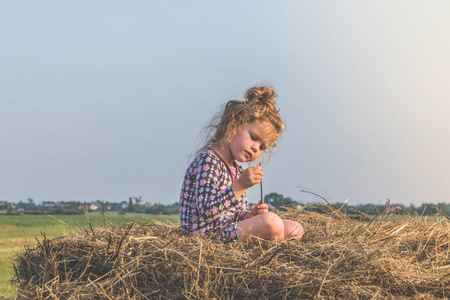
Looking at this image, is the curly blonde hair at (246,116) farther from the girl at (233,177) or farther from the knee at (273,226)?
the knee at (273,226)

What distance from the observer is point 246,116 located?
11.2 feet

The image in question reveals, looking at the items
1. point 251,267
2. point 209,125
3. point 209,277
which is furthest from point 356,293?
point 209,125

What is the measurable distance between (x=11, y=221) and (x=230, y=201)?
1037cm

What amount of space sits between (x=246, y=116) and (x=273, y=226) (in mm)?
962

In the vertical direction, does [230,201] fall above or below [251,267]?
above

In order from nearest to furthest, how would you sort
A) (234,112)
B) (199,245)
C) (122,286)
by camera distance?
1. (122,286)
2. (199,245)
3. (234,112)

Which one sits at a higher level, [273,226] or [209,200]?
[209,200]

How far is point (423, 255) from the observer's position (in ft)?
9.32

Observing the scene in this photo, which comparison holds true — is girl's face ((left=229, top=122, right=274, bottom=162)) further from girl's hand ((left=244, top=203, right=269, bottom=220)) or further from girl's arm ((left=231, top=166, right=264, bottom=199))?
girl's hand ((left=244, top=203, right=269, bottom=220))

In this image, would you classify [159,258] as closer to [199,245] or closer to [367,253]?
[199,245]

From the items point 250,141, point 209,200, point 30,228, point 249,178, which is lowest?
point 30,228

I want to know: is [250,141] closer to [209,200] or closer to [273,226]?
[209,200]

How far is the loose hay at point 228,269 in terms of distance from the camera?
2.21 m

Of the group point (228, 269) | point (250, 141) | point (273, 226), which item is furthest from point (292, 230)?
point (228, 269)
